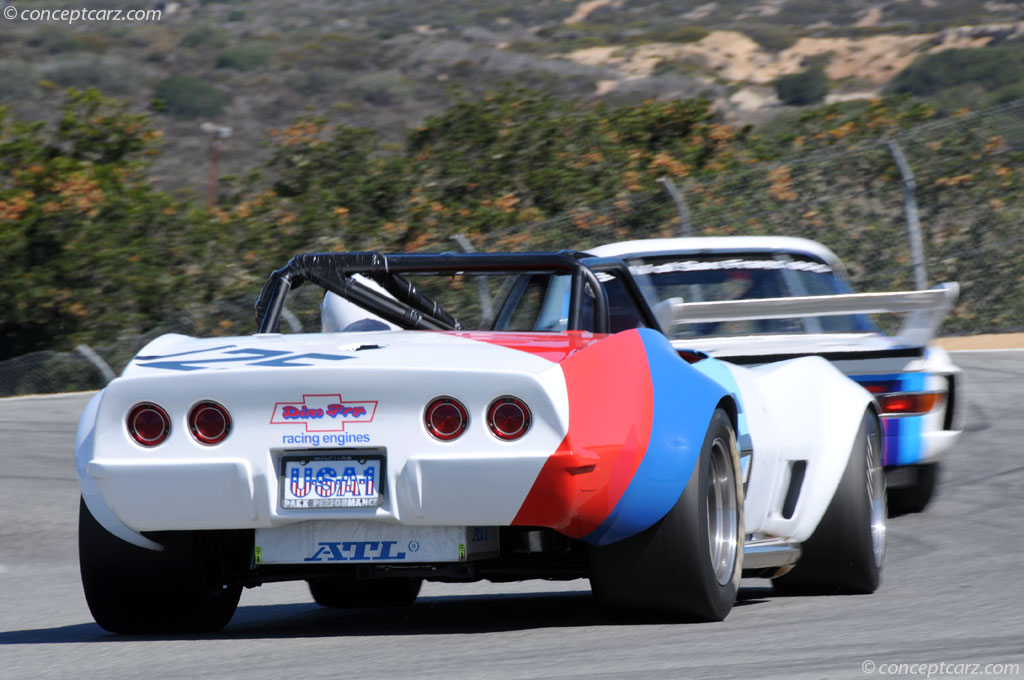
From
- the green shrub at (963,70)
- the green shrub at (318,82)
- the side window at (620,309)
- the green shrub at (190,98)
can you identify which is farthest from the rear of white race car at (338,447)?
the green shrub at (318,82)

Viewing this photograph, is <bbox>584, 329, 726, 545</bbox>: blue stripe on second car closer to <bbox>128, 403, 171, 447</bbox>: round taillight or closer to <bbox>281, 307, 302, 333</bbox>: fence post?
<bbox>128, 403, 171, 447</bbox>: round taillight

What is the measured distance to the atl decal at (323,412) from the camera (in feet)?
15.9

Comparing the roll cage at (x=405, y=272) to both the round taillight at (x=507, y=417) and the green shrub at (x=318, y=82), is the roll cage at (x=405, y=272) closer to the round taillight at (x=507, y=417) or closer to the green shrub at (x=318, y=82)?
the round taillight at (x=507, y=417)

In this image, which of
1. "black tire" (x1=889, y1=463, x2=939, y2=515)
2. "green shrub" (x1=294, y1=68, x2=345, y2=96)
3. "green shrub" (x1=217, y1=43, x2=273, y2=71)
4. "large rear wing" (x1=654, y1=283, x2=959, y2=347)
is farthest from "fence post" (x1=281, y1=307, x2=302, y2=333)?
"green shrub" (x1=217, y1=43, x2=273, y2=71)

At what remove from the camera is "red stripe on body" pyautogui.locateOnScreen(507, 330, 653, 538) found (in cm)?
477

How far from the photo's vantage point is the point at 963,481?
1012 centimetres

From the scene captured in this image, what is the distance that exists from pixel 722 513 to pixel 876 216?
11083 mm

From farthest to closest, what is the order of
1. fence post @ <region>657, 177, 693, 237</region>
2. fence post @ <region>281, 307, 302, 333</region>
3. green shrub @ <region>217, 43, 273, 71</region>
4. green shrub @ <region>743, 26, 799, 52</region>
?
green shrub @ <region>743, 26, 799, 52</region>, green shrub @ <region>217, 43, 273, 71</region>, fence post @ <region>657, 177, 693, 237</region>, fence post @ <region>281, 307, 302, 333</region>

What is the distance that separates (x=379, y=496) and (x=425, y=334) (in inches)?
30.6

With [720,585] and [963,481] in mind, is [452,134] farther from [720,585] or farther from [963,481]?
[720,585]

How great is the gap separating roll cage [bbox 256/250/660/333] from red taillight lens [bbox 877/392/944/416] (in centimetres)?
274

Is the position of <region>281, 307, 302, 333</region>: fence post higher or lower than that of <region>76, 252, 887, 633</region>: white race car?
lower

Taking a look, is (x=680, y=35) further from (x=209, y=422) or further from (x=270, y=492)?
(x=270, y=492)

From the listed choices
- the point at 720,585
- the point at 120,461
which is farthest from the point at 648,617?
the point at 120,461
